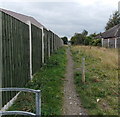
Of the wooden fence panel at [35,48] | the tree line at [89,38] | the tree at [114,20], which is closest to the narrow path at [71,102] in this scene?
the wooden fence panel at [35,48]

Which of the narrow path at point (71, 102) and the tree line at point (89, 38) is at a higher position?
the tree line at point (89, 38)

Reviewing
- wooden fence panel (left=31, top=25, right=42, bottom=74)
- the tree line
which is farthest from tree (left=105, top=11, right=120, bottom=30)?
wooden fence panel (left=31, top=25, right=42, bottom=74)

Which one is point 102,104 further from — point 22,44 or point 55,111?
point 22,44

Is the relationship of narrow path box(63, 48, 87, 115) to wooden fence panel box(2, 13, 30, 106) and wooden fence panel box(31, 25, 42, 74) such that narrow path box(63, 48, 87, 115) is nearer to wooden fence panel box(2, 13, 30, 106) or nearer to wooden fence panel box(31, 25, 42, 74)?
wooden fence panel box(2, 13, 30, 106)

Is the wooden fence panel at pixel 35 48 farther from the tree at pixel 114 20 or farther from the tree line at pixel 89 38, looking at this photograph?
the tree at pixel 114 20

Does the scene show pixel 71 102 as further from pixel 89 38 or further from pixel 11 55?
pixel 89 38

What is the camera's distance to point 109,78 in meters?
9.62

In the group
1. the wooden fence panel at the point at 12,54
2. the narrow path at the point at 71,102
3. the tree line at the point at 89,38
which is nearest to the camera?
the wooden fence panel at the point at 12,54

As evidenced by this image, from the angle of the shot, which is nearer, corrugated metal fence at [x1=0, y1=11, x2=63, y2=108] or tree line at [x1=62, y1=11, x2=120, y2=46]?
corrugated metal fence at [x1=0, y1=11, x2=63, y2=108]

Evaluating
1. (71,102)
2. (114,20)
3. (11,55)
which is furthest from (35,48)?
→ (114,20)

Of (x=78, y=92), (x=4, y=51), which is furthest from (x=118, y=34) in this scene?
(x=4, y=51)

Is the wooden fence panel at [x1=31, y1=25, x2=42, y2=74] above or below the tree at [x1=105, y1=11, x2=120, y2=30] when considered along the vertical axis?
below

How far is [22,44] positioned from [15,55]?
0.95 metres

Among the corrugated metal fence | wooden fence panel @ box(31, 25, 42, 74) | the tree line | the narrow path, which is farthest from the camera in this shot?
the tree line
